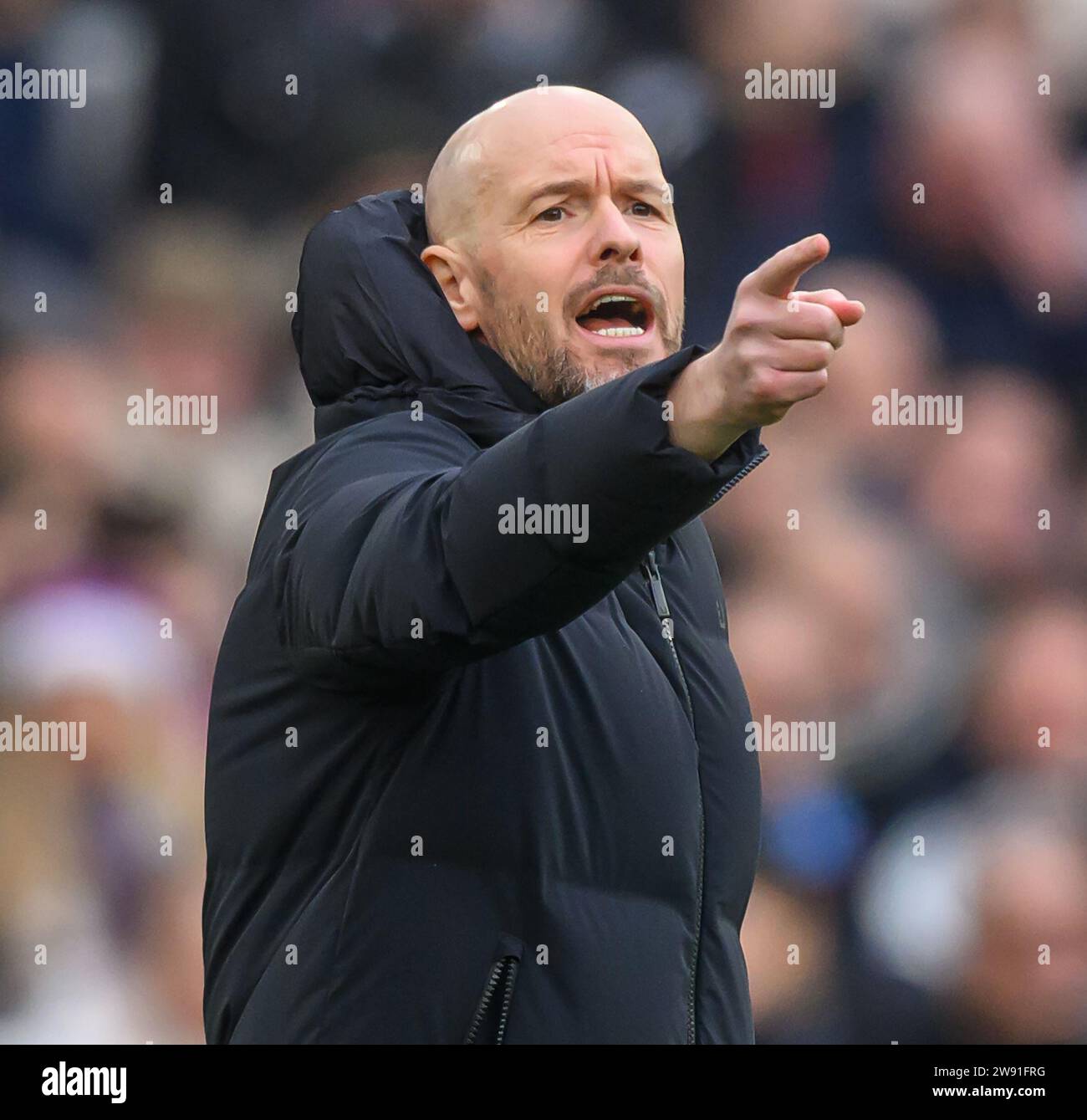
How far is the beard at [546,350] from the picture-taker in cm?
149

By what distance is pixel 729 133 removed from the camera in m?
2.92

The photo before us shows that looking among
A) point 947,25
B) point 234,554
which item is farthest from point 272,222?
point 947,25

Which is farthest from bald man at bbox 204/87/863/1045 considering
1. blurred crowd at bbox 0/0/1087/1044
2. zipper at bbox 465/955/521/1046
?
blurred crowd at bbox 0/0/1087/1044

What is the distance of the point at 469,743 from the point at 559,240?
19.8 inches

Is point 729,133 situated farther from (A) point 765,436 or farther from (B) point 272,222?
(B) point 272,222

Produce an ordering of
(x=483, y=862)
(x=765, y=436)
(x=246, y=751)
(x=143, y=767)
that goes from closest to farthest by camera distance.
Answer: (x=483, y=862) → (x=246, y=751) → (x=143, y=767) → (x=765, y=436)

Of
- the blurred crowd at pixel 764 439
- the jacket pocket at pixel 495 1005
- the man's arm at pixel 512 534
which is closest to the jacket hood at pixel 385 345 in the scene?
→ the man's arm at pixel 512 534

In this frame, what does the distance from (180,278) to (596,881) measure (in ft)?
5.85

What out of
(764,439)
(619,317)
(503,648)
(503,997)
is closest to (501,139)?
(619,317)

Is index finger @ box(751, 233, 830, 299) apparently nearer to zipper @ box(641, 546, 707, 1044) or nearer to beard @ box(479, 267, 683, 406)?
zipper @ box(641, 546, 707, 1044)

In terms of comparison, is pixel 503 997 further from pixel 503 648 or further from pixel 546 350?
pixel 546 350

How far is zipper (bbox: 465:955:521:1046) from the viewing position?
A: 1.18 meters

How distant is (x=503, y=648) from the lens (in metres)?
1.09

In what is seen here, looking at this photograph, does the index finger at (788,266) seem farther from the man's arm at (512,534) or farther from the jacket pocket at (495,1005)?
the jacket pocket at (495,1005)
